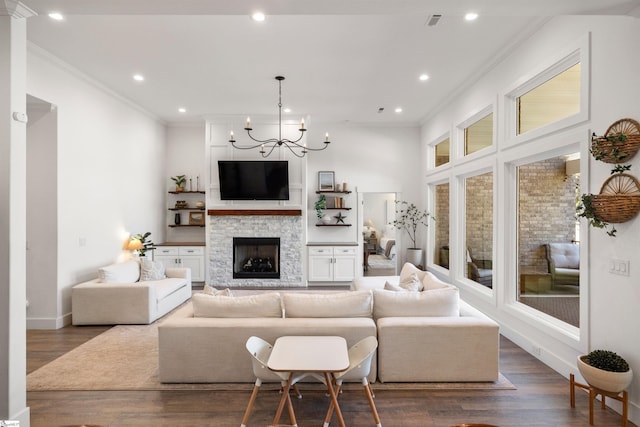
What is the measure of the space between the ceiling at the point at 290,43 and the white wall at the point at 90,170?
0.26 m

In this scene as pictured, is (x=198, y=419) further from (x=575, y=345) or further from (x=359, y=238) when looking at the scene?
(x=359, y=238)

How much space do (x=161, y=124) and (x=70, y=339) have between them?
15.2 feet

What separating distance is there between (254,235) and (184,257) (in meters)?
1.42

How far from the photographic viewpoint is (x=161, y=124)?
7.41m

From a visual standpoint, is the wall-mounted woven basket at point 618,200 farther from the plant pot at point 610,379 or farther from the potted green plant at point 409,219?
the potted green plant at point 409,219

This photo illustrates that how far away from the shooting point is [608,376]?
2.43m

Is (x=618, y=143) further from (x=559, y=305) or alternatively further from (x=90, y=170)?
(x=90, y=170)

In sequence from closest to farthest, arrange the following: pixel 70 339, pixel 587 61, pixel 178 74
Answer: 1. pixel 587 61
2. pixel 70 339
3. pixel 178 74

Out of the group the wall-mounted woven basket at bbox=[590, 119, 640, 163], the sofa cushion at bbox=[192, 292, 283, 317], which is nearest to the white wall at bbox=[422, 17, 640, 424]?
the wall-mounted woven basket at bbox=[590, 119, 640, 163]

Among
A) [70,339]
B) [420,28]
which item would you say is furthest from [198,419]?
[420,28]

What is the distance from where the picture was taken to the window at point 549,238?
11.2 ft

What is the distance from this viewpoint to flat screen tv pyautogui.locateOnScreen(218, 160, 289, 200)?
6.98 metres

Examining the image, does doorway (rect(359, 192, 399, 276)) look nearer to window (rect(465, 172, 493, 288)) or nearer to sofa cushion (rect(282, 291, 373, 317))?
window (rect(465, 172, 493, 288))

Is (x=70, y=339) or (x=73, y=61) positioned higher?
(x=73, y=61)
